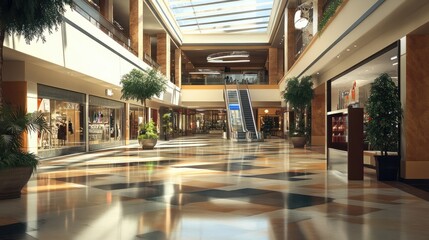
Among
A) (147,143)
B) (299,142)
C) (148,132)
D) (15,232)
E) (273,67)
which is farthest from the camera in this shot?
(273,67)

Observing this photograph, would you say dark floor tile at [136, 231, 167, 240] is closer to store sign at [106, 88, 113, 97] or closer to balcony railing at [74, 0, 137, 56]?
balcony railing at [74, 0, 137, 56]

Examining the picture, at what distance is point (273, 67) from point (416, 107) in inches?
1221

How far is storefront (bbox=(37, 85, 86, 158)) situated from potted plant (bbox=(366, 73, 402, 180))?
10.4 m

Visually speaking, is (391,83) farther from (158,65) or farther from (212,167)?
(158,65)

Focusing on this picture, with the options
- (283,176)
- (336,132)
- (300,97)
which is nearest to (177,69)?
(300,97)

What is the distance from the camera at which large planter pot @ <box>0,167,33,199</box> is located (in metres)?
6.77

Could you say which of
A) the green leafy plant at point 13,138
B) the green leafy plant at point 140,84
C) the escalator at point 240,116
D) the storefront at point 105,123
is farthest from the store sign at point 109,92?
the green leafy plant at point 13,138

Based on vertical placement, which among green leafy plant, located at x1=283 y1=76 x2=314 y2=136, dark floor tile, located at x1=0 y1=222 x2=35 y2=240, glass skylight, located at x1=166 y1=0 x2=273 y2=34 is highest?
glass skylight, located at x1=166 y1=0 x2=273 y2=34

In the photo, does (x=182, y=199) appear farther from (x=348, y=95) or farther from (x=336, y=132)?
(x=348, y=95)

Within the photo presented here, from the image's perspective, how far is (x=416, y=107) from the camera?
9398 mm

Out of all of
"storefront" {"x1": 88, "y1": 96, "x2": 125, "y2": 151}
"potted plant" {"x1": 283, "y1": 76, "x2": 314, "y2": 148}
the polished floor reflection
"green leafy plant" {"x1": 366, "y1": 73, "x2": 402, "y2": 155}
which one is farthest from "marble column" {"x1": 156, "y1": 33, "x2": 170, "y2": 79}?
"green leafy plant" {"x1": 366, "y1": 73, "x2": 402, "y2": 155}

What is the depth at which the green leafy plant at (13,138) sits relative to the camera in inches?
269

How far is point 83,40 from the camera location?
50.0ft

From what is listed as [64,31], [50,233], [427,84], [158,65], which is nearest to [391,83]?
[427,84]
